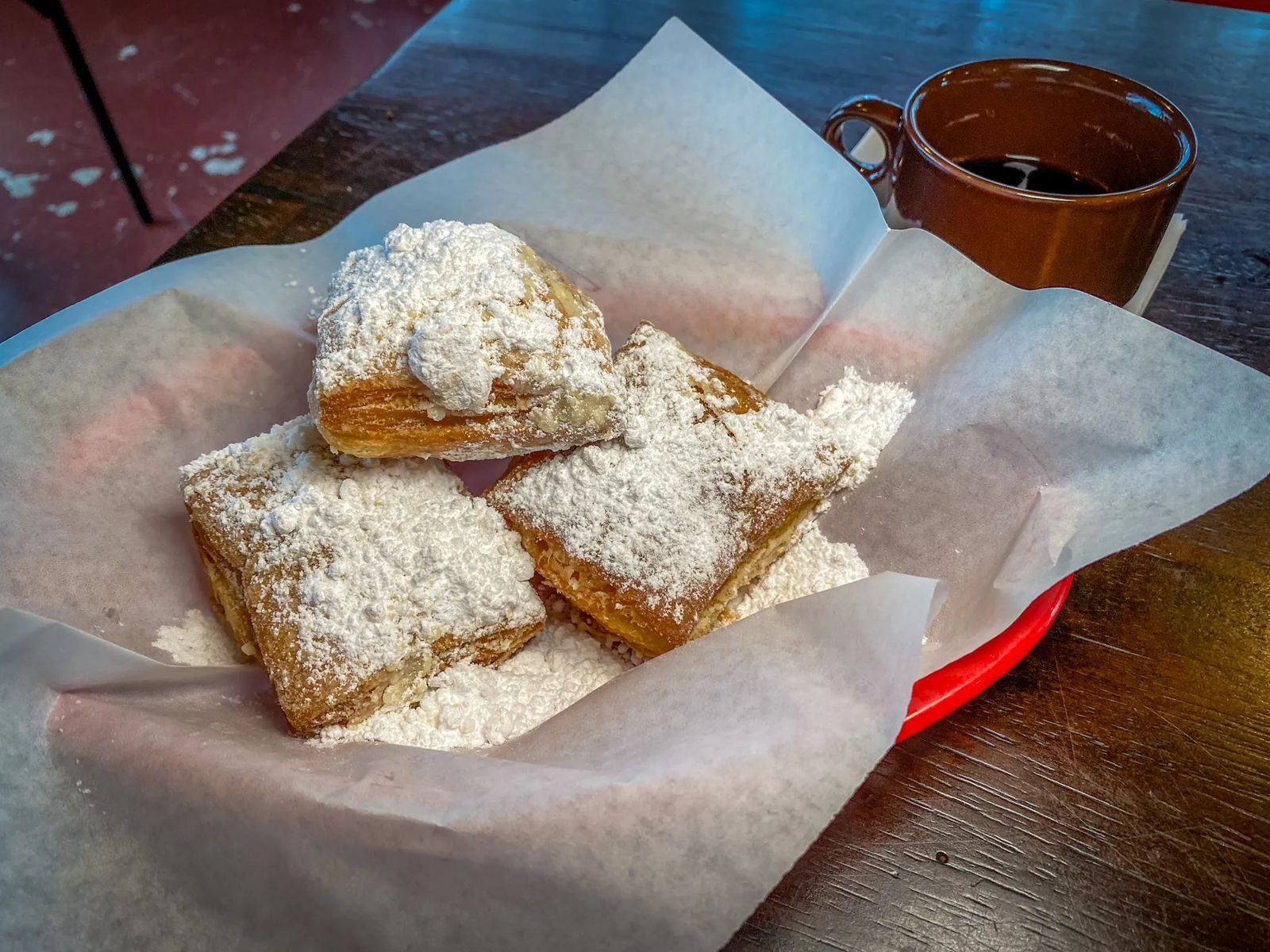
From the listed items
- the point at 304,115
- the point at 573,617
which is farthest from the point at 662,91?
the point at 304,115

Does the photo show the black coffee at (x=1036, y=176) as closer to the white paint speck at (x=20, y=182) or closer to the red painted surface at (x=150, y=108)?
the red painted surface at (x=150, y=108)

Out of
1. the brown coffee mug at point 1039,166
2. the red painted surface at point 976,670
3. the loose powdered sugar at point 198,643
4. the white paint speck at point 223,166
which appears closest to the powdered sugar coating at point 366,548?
the loose powdered sugar at point 198,643

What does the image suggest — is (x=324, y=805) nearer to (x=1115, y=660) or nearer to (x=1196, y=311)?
(x=1115, y=660)

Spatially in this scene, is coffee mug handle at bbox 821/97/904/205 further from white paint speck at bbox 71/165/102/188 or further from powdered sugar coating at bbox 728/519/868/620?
white paint speck at bbox 71/165/102/188

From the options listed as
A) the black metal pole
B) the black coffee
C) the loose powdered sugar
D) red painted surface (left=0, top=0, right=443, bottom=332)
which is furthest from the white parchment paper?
red painted surface (left=0, top=0, right=443, bottom=332)

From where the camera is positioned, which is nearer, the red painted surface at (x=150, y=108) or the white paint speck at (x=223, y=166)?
the red painted surface at (x=150, y=108)

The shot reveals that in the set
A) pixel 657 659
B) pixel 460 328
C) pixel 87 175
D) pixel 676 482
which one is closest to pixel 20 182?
pixel 87 175
